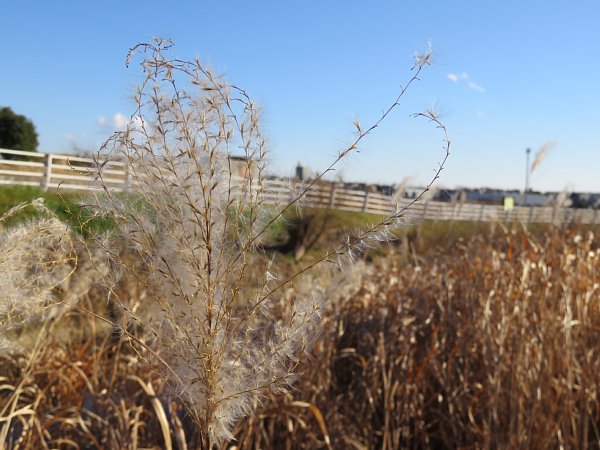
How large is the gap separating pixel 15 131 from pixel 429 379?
20.0m

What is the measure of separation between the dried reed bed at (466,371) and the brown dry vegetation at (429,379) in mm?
10

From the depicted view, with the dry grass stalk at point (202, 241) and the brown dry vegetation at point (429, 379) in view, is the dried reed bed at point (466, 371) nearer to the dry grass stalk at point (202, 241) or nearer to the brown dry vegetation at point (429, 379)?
the brown dry vegetation at point (429, 379)

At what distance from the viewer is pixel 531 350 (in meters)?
3.41

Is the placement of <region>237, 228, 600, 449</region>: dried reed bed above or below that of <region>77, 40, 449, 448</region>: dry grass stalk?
below

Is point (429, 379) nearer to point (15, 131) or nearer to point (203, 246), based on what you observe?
point (203, 246)

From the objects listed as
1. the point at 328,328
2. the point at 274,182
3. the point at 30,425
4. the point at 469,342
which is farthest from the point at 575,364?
the point at 274,182

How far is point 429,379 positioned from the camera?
12.9 feet

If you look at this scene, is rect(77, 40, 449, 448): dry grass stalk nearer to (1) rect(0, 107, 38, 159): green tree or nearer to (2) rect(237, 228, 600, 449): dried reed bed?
(2) rect(237, 228, 600, 449): dried reed bed

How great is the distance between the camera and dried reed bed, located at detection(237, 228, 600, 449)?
300cm

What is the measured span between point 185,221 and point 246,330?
6.8 inches

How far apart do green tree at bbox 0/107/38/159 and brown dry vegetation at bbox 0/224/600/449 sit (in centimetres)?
1871

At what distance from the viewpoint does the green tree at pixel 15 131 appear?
2086 centimetres

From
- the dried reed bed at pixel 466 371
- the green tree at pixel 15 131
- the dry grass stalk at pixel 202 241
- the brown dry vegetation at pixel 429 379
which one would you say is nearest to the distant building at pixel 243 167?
the dry grass stalk at pixel 202 241

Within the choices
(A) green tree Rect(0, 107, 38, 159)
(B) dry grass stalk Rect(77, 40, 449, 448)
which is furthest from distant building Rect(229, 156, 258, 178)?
(A) green tree Rect(0, 107, 38, 159)
